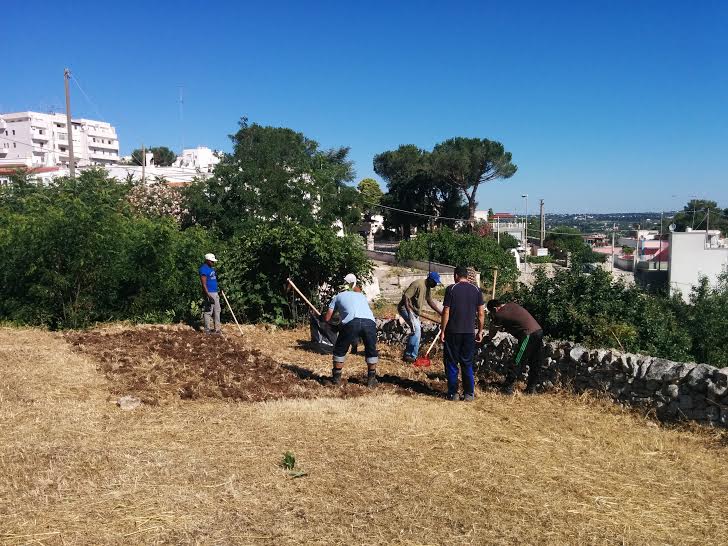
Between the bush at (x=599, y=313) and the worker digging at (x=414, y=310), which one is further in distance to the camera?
the worker digging at (x=414, y=310)

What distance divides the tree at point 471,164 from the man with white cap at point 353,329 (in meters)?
46.8

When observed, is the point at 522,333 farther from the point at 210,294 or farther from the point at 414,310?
the point at 210,294

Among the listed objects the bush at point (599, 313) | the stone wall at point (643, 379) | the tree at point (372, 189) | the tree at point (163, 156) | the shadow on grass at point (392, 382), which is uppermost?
the tree at point (163, 156)

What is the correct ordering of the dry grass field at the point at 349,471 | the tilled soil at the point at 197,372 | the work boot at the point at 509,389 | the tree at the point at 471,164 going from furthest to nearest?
1. the tree at the point at 471,164
2. the work boot at the point at 509,389
3. the tilled soil at the point at 197,372
4. the dry grass field at the point at 349,471

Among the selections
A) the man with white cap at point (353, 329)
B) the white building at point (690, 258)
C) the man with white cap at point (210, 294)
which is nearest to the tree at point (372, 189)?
the white building at point (690, 258)

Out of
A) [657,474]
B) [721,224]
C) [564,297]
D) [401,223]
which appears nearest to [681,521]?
[657,474]

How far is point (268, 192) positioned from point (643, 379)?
1606 centimetres

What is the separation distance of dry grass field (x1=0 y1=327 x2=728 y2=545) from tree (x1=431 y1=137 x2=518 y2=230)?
48.1 metres

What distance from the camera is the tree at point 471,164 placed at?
2138 inches

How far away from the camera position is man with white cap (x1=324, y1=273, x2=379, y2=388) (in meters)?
8.05

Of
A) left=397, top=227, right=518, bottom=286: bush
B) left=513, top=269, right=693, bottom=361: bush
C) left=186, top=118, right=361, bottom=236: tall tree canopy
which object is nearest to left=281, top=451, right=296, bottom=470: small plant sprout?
left=513, top=269, right=693, bottom=361: bush

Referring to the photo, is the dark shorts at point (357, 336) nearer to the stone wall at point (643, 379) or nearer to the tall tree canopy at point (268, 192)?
the stone wall at point (643, 379)

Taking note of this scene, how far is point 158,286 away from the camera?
43.0 ft

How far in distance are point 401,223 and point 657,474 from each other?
53832mm
